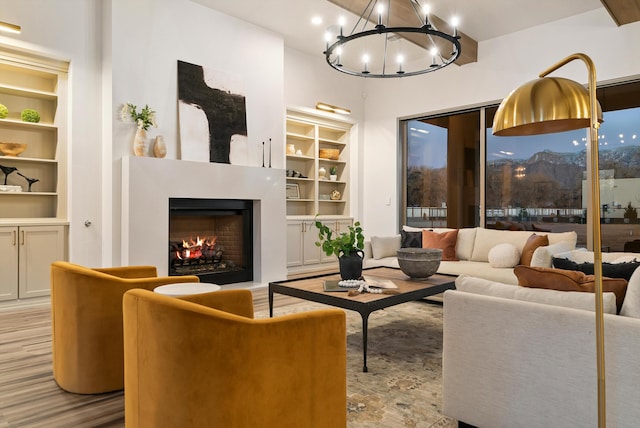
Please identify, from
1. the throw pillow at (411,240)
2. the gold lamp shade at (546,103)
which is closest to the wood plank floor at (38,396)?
the gold lamp shade at (546,103)

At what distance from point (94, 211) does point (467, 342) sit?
423cm

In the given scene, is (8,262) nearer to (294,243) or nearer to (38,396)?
(38,396)

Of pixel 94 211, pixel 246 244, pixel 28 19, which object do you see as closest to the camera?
pixel 28 19

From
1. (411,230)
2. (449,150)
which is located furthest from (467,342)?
(449,150)

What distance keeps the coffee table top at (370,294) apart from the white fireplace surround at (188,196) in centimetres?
199

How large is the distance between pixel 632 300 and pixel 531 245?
273cm

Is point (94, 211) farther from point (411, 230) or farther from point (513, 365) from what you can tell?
point (513, 365)

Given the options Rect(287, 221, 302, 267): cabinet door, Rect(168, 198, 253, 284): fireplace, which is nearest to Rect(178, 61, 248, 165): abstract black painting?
Rect(168, 198, 253, 284): fireplace

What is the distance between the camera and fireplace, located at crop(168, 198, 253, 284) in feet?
17.4

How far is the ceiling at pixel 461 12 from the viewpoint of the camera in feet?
16.9

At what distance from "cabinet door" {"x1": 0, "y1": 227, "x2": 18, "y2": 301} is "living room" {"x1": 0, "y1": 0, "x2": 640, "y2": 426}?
49cm

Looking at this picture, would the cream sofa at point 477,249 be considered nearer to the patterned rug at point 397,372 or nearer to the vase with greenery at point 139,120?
the patterned rug at point 397,372

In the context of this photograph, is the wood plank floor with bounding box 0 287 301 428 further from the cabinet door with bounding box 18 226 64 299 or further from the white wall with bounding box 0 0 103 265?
the white wall with bounding box 0 0 103 265

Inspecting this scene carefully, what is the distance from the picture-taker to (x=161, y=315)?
58.2 inches
